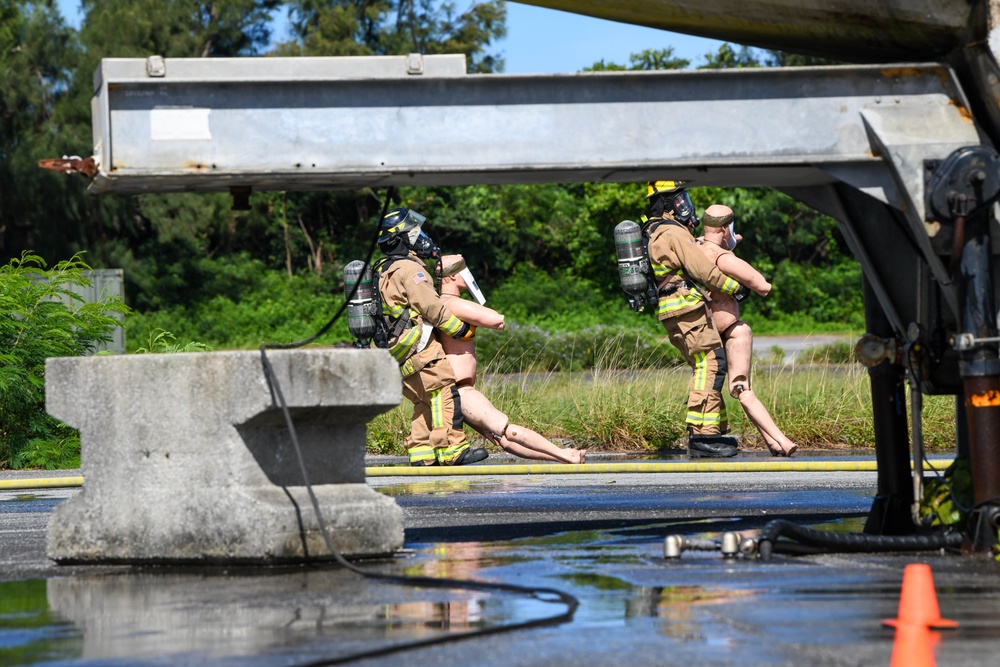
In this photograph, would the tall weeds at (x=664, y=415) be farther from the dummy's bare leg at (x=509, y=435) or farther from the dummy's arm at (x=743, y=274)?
the dummy's bare leg at (x=509, y=435)

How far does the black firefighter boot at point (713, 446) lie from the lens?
12.6 m

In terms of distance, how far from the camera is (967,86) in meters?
7.07

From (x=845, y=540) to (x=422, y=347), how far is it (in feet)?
18.8

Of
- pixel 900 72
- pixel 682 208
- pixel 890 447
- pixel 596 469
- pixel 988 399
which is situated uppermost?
pixel 900 72

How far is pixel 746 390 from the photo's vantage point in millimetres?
12656

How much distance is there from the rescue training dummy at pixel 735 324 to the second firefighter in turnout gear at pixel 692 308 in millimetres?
112

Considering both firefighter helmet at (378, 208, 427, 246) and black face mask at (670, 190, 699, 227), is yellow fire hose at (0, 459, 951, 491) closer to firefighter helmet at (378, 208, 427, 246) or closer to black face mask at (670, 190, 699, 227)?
firefighter helmet at (378, 208, 427, 246)

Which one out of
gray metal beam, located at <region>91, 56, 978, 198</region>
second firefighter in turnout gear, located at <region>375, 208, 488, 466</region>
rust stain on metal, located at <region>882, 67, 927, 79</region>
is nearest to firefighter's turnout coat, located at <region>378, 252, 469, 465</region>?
second firefighter in turnout gear, located at <region>375, 208, 488, 466</region>

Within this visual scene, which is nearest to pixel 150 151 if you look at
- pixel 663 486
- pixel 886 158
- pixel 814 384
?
pixel 886 158

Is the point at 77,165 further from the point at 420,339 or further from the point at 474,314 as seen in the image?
→ the point at 474,314

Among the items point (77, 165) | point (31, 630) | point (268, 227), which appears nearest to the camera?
point (31, 630)

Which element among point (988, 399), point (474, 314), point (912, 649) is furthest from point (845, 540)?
point (474, 314)

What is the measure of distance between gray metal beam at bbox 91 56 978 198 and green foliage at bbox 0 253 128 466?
691 centimetres

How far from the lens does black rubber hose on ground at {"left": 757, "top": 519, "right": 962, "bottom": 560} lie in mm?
6840
